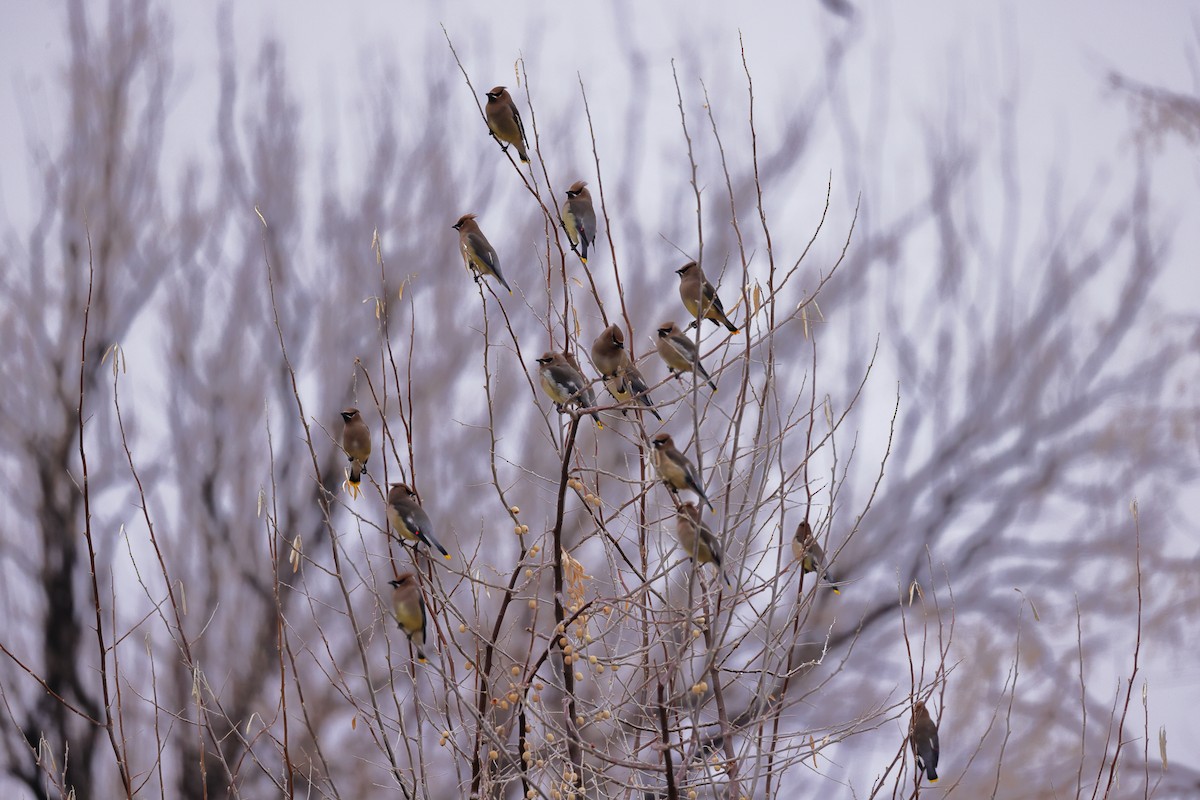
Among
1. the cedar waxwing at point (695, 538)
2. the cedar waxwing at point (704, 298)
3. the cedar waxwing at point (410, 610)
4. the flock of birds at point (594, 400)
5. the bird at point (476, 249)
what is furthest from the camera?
the bird at point (476, 249)

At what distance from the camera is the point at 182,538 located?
640 centimetres

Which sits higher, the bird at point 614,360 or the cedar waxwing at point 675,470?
the bird at point 614,360

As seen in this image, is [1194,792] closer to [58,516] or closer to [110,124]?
[58,516]

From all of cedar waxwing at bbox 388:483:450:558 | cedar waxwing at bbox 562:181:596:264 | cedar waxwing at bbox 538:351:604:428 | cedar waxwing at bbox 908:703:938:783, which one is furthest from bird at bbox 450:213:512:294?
cedar waxwing at bbox 908:703:938:783

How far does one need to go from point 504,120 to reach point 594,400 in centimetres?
83

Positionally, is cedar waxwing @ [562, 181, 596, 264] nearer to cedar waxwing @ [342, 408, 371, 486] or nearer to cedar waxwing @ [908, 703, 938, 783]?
cedar waxwing @ [342, 408, 371, 486]

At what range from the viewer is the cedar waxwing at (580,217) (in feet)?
10.2

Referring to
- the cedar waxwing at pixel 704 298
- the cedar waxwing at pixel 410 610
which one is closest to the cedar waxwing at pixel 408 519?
the cedar waxwing at pixel 410 610

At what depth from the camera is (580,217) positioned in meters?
3.12

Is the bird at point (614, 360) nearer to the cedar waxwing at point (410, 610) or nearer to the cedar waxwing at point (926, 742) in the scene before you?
the cedar waxwing at point (410, 610)

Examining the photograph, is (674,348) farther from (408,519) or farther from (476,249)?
A: (408,519)

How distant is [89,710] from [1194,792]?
6.39 m

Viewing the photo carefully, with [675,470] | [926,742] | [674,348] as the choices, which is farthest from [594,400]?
[926,742]

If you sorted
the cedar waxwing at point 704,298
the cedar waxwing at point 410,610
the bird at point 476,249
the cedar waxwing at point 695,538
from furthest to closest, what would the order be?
the bird at point 476,249 < the cedar waxwing at point 704,298 < the cedar waxwing at point 410,610 < the cedar waxwing at point 695,538
